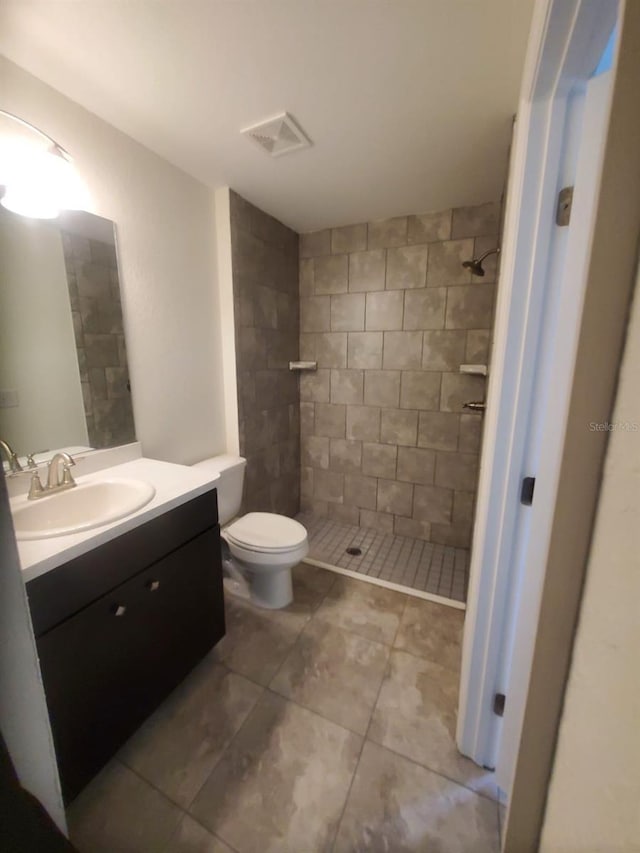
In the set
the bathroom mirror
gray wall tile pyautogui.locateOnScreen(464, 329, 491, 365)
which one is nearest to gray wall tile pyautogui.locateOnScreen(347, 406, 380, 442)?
gray wall tile pyautogui.locateOnScreen(464, 329, 491, 365)

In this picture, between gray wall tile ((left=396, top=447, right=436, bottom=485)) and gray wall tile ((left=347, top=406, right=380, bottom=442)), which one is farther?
gray wall tile ((left=347, top=406, right=380, bottom=442))

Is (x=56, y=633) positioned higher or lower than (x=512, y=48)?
lower

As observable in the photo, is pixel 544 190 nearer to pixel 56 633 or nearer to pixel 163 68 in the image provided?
pixel 163 68

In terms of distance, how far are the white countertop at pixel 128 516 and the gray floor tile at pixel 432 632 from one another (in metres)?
1.21

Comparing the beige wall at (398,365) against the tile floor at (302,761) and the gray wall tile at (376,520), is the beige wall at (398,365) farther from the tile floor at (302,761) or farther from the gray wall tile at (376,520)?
the tile floor at (302,761)

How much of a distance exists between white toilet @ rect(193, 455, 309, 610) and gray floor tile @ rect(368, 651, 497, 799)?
24.9 inches

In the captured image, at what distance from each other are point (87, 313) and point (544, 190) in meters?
1.56

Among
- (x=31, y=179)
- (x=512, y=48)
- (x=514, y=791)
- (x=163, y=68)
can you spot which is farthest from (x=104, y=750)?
(x=512, y=48)

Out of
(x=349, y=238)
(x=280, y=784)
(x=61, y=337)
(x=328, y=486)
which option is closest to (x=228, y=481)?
(x=61, y=337)

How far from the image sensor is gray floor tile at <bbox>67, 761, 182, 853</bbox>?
0.93 meters

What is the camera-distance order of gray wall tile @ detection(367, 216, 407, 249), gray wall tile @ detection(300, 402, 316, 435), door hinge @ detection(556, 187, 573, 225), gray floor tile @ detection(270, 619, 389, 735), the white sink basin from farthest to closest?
gray wall tile @ detection(300, 402, 316, 435)
gray wall tile @ detection(367, 216, 407, 249)
gray floor tile @ detection(270, 619, 389, 735)
the white sink basin
door hinge @ detection(556, 187, 573, 225)

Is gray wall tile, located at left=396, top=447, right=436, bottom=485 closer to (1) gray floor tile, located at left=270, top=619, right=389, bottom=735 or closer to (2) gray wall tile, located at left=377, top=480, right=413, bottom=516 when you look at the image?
(2) gray wall tile, located at left=377, top=480, right=413, bottom=516

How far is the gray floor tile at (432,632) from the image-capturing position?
1521 millimetres

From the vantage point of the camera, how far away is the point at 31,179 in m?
1.10
